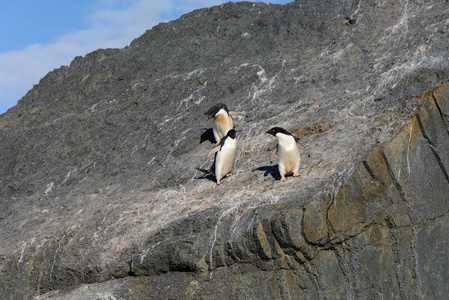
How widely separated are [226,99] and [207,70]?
2.43 metres

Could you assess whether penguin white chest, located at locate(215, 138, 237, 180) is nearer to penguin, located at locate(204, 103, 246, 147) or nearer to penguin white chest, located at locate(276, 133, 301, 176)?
penguin white chest, located at locate(276, 133, 301, 176)

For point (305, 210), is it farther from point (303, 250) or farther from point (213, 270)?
point (213, 270)

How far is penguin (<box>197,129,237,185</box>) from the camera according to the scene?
1293 cm

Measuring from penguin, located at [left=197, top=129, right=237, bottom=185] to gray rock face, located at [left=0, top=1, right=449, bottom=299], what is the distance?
35 centimetres

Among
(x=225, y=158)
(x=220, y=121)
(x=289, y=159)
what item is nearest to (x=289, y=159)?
(x=289, y=159)


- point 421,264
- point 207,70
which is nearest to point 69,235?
point 421,264

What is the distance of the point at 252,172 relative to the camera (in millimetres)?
12859

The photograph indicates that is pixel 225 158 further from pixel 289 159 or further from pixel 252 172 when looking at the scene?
pixel 289 159

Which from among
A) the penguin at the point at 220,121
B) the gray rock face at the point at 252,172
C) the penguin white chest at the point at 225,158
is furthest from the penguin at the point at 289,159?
the penguin at the point at 220,121

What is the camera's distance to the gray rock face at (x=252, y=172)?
10008 millimetres

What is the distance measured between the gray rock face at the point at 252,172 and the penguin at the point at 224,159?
354 mm

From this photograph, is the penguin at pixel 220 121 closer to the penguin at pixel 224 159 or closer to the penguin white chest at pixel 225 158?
the penguin at pixel 224 159

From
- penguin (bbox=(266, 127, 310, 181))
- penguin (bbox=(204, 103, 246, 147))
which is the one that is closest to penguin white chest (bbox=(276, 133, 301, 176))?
penguin (bbox=(266, 127, 310, 181))

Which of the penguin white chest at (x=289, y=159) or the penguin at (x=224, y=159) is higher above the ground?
the penguin at (x=224, y=159)
